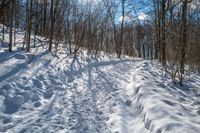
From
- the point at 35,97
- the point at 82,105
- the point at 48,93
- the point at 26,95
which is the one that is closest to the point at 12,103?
the point at 26,95

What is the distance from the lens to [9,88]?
6.95m

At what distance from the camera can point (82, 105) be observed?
6.91 metres

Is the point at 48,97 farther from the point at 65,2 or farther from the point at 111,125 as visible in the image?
the point at 65,2

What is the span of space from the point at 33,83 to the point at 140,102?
3202 millimetres

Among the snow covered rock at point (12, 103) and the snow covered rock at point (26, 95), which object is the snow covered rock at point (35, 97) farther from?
the snow covered rock at point (12, 103)

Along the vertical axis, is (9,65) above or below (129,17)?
below

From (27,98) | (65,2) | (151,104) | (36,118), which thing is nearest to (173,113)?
(151,104)

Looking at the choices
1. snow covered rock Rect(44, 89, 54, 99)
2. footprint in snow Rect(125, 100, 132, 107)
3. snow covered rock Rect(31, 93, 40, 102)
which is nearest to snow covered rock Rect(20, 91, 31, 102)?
snow covered rock Rect(31, 93, 40, 102)

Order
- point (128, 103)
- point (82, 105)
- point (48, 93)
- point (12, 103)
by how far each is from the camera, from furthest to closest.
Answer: point (48, 93)
point (128, 103)
point (82, 105)
point (12, 103)

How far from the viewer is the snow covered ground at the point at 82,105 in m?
5.26

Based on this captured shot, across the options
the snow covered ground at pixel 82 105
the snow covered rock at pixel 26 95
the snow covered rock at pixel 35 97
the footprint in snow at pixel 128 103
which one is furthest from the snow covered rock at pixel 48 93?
the footprint in snow at pixel 128 103

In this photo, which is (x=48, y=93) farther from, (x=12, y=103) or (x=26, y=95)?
(x=12, y=103)

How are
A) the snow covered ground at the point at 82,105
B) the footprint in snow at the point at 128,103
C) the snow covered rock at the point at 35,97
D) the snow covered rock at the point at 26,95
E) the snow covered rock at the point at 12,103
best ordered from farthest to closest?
the footprint in snow at the point at 128,103, the snow covered rock at the point at 35,97, the snow covered rock at the point at 26,95, the snow covered rock at the point at 12,103, the snow covered ground at the point at 82,105

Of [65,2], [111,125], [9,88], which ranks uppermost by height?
[65,2]
